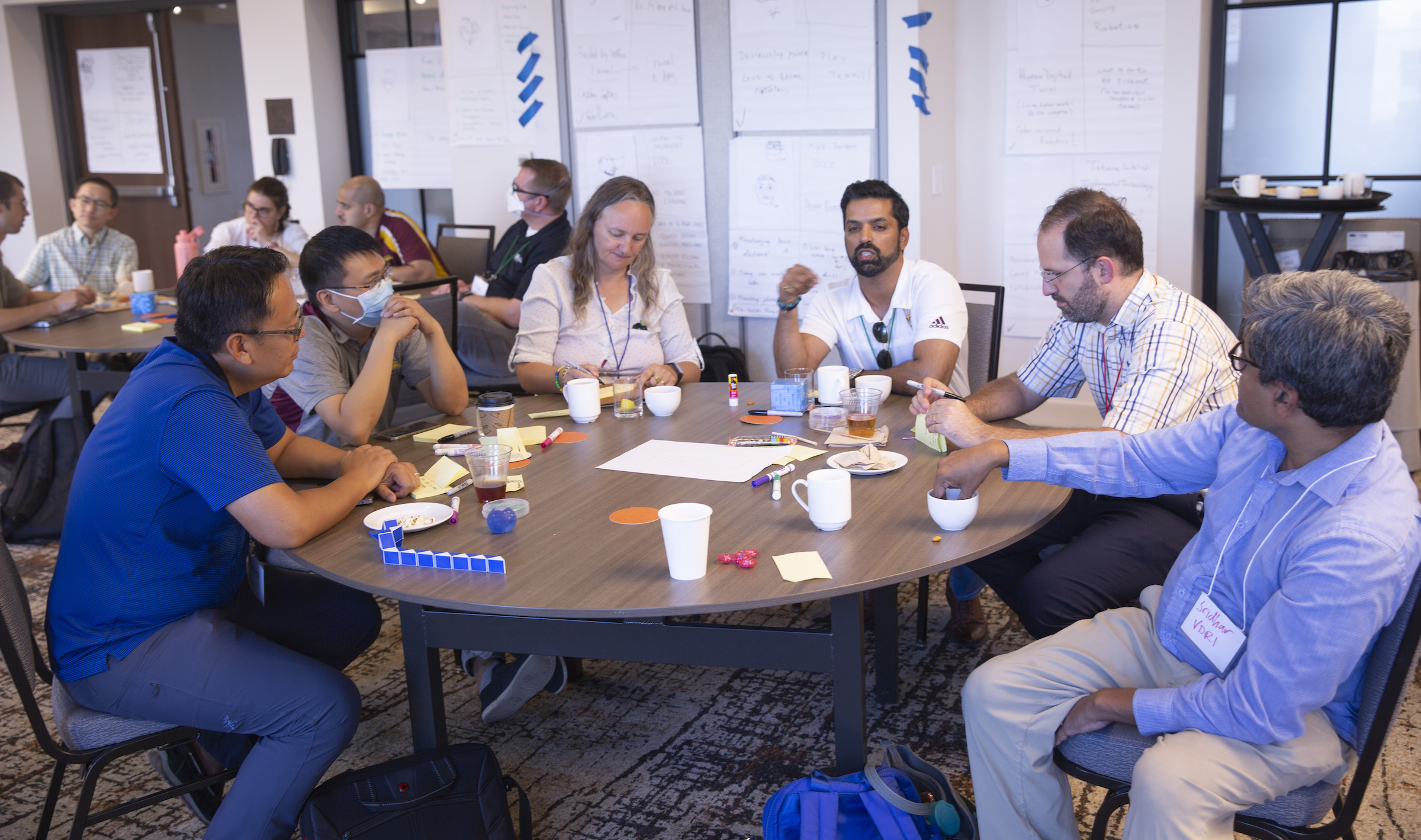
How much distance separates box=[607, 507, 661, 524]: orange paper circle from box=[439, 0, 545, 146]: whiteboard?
367 cm

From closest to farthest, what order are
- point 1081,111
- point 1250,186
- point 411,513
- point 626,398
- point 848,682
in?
point 848,682 → point 411,513 → point 626,398 → point 1250,186 → point 1081,111

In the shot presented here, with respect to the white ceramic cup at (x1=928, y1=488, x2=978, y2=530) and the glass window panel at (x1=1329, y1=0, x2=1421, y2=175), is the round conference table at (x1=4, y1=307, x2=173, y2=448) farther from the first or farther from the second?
the glass window panel at (x1=1329, y1=0, x2=1421, y2=175)

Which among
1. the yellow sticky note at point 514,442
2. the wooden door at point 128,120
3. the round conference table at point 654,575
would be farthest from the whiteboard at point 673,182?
the wooden door at point 128,120

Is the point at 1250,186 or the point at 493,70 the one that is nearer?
the point at 1250,186

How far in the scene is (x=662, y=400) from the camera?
9.14 ft

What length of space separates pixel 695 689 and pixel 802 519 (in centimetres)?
105

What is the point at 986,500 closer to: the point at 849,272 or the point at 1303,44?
the point at 849,272

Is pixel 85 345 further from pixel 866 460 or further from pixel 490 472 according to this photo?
pixel 866 460

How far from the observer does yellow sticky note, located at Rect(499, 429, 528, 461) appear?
243 centimetres

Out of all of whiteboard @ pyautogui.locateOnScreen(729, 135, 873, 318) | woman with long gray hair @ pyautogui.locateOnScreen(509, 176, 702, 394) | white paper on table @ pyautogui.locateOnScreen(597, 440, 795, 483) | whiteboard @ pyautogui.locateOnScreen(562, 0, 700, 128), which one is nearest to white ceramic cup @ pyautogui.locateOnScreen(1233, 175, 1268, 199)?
whiteboard @ pyautogui.locateOnScreen(729, 135, 873, 318)

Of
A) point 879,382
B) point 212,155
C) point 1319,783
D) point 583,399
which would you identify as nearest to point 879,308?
point 879,382

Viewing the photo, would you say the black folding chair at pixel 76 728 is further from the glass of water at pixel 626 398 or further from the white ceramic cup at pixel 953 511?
the white ceramic cup at pixel 953 511

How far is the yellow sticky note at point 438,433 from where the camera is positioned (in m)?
2.63

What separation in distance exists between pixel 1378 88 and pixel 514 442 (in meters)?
4.37
